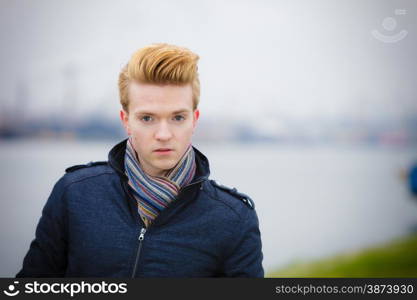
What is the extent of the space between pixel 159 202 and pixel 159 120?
0.27 meters

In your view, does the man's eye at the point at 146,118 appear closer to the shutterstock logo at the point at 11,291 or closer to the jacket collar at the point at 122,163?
the jacket collar at the point at 122,163

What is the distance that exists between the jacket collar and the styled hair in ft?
0.88

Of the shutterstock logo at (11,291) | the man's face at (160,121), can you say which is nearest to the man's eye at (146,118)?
the man's face at (160,121)

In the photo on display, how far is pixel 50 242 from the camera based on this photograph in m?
1.37

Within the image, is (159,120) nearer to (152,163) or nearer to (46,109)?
(152,163)

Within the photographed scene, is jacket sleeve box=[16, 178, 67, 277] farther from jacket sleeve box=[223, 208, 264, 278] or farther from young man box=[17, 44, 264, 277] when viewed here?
jacket sleeve box=[223, 208, 264, 278]

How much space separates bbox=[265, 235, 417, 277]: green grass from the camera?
2.17 meters

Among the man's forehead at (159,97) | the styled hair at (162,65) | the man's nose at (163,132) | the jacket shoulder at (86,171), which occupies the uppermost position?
the styled hair at (162,65)

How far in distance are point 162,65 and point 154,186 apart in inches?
15.3

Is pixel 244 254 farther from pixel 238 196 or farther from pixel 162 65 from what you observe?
pixel 162 65

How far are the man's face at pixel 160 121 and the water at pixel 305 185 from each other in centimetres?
82

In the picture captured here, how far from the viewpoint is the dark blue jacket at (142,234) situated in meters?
1.33
